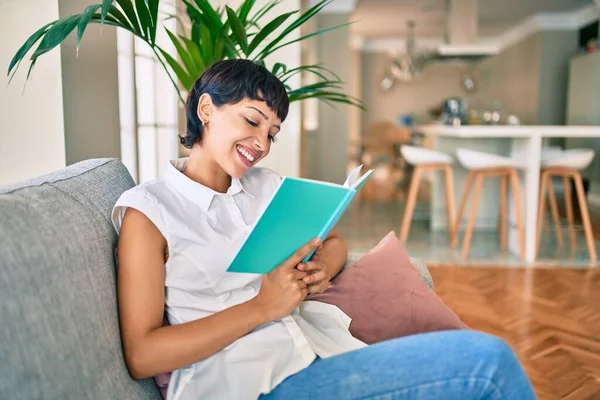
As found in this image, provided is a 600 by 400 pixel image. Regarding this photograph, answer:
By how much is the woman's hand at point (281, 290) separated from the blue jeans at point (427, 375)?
13cm

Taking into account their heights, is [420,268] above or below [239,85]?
below

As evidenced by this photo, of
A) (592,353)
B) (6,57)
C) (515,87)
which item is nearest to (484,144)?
(592,353)

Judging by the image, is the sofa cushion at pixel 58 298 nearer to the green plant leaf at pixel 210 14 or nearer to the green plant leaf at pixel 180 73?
the green plant leaf at pixel 210 14

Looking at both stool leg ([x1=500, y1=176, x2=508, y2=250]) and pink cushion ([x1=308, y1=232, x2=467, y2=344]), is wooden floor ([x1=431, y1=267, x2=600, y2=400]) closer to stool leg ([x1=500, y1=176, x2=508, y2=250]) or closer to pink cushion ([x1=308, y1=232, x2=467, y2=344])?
stool leg ([x1=500, y1=176, x2=508, y2=250])

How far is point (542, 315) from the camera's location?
302 centimetres

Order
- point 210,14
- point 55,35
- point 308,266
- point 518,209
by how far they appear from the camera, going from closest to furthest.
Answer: point 308,266 → point 55,35 → point 210,14 → point 518,209

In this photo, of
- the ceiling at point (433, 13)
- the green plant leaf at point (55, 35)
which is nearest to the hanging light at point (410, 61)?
the ceiling at point (433, 13)

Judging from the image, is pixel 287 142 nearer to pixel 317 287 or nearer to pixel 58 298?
pixel 317 287

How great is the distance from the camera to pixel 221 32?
5.80 ft

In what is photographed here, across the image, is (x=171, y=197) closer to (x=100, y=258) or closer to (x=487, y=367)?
(x=100, y=258)

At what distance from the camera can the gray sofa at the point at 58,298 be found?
717mm

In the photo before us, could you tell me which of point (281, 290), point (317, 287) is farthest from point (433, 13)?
point (281, 290)

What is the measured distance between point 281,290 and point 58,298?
1.31 ft

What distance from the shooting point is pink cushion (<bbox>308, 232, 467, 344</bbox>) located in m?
1.45
